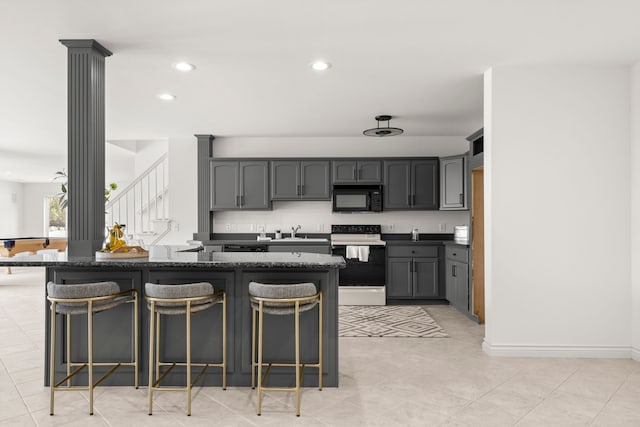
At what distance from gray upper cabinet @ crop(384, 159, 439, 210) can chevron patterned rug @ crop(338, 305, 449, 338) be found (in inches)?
59.1

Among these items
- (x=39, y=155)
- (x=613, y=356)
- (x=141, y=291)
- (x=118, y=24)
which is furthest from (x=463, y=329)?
(x=39, y=155)

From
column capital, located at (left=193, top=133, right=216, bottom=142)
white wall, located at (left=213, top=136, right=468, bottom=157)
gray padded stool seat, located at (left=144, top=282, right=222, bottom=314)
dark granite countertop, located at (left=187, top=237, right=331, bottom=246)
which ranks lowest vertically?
gray padded stool seat, located at (left=144, top=282, right=222, bottom=314)

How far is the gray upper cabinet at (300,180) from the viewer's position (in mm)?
6340

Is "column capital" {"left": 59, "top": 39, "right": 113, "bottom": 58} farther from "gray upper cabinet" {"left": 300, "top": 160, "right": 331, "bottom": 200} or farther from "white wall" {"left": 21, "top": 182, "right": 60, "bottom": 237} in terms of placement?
"white wall" {"left": 21, "top": 182, "right": 60, "bottom": 237}

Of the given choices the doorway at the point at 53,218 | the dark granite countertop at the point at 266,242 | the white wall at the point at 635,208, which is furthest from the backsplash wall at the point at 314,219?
the doorway at the point at 53,218

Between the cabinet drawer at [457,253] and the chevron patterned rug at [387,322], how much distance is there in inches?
31.9

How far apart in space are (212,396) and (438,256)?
399 centimetres

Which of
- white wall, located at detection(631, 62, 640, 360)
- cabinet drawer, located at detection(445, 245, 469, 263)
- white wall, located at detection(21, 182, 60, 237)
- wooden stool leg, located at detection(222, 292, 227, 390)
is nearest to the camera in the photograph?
wooden stool leg, located at detection(222, 292, 227, 390)

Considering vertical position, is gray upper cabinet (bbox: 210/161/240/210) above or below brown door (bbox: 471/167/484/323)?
above

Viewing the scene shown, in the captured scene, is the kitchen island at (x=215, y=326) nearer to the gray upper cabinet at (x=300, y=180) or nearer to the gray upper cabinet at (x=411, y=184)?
the gray upper cabinet at (x=300, y=180)

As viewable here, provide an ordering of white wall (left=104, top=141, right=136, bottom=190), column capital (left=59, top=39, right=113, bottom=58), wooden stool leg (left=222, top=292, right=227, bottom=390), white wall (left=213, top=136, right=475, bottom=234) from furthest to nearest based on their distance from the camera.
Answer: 1. white wall (left=104, top=141, right=136, bottom=190)
2. white wall (left=213, top=136, right=475, bottom=234)
3. column capital (left=59, top=39, right=113, bottom=58)
4. wooden stool leg (left=222, top=292, right=227, bottom=390)

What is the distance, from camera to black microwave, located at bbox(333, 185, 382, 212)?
20.7 feet

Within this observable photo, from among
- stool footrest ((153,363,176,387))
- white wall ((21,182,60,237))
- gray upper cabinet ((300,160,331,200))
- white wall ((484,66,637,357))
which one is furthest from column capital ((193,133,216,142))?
white wall ((21,182,60,237))

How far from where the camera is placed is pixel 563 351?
3.70m
